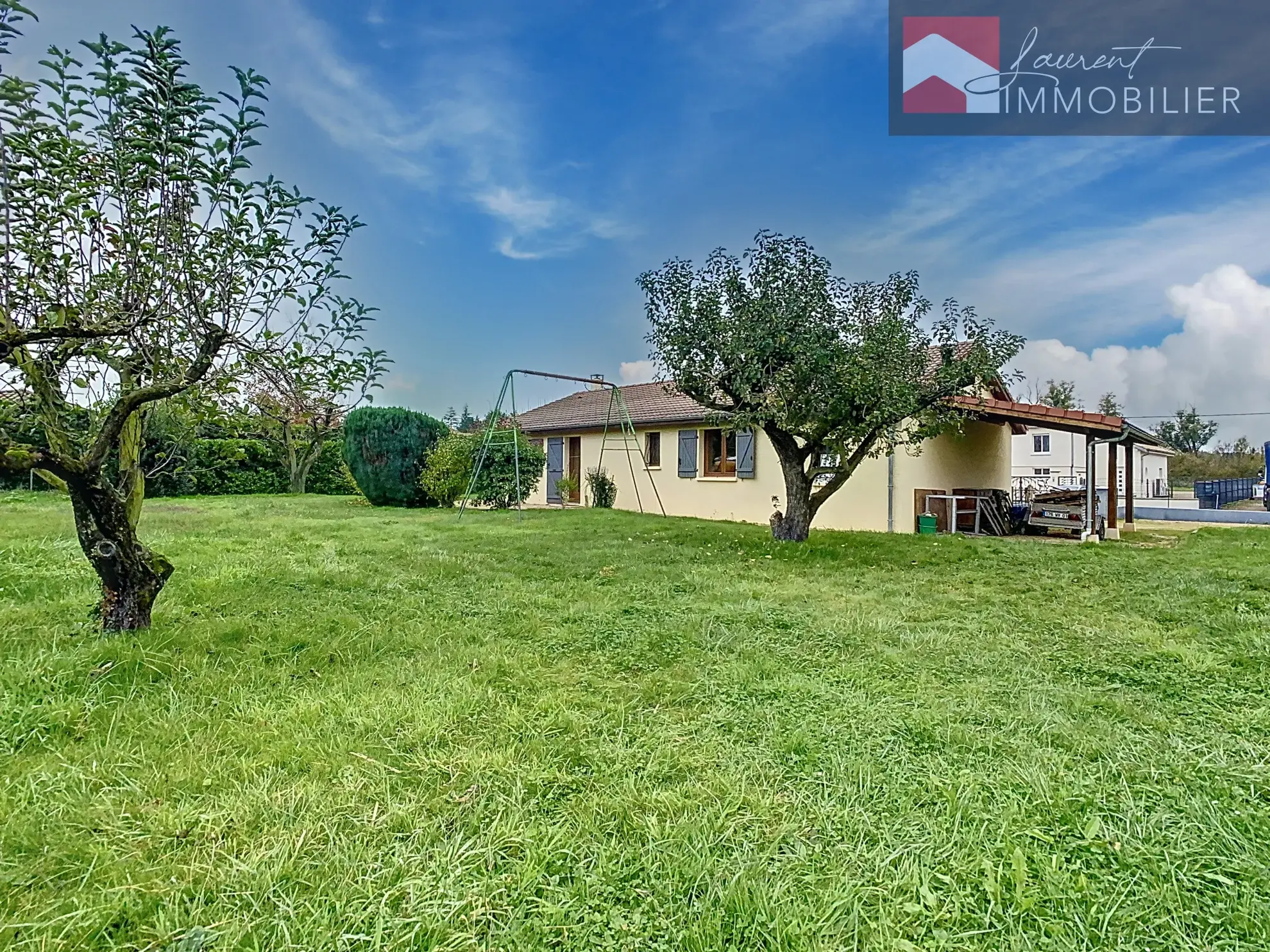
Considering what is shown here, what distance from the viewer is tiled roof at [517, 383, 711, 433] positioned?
47.8 feet

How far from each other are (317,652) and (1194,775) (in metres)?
4.36

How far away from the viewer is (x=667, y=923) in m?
1.61

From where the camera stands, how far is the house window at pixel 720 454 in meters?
13.7

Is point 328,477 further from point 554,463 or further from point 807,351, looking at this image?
point 807,351

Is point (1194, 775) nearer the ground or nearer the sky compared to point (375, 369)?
nearer the ground

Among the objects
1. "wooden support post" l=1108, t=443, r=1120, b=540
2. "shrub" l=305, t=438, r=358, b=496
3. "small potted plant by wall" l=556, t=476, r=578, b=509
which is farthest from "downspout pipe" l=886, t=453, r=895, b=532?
"shrub" l=305, t=438, r=358, b=496

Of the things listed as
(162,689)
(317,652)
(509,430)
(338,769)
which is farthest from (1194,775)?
(509,430)

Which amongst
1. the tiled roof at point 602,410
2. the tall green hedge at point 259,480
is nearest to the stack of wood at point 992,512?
the tiled roof at point 602,410

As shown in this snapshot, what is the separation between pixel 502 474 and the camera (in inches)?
Result: 574

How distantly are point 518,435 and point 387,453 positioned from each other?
363 centimetres

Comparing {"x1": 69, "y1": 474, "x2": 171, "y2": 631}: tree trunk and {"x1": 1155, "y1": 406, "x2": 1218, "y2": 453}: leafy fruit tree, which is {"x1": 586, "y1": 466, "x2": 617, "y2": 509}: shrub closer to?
{"x1": 69, "y1": 474, "x2": 171, "y2": 631}: tree trunk

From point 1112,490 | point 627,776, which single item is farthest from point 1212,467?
point 627,776

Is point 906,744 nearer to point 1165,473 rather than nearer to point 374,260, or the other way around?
point 374,260

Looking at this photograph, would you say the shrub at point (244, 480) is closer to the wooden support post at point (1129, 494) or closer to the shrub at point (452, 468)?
the shrub at point (452, 468)
